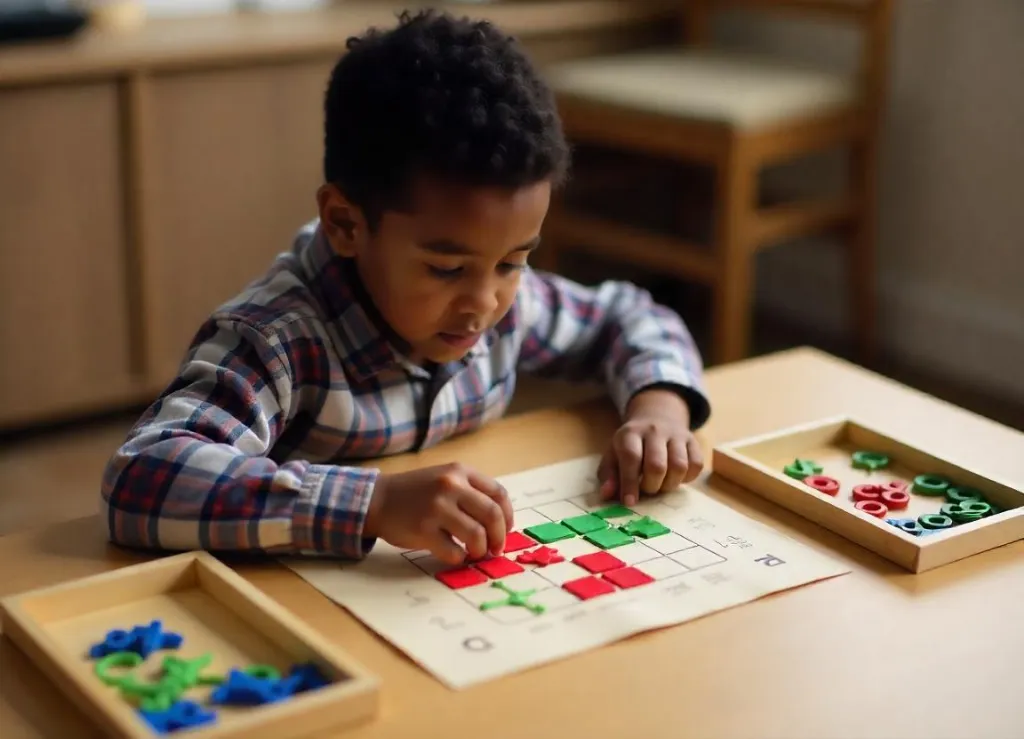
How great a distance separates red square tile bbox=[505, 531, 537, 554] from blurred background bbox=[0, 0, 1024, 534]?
1318mm

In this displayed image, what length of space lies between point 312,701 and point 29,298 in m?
1.71

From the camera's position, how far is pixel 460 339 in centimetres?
115

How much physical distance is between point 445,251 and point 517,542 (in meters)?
0.23

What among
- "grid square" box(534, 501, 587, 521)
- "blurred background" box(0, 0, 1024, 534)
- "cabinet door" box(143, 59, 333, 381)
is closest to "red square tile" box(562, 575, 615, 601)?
"grid square" box(534, 501, 587, 521)

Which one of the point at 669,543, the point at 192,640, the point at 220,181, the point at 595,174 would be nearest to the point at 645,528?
the point at 669,543

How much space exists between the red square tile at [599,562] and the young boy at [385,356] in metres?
0.06

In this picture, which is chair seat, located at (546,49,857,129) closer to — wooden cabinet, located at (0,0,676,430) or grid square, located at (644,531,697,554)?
wooden cabinet, located at (0,0,676,430)

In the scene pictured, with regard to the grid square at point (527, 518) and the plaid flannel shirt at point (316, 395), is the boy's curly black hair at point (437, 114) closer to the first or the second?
the plaid flannel shirt at point (316, 395)

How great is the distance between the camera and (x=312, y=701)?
0.75 m

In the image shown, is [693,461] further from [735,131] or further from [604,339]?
[735,131]

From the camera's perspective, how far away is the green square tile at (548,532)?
1022 millimetres

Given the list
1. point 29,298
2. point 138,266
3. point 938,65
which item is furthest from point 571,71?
point 29,298

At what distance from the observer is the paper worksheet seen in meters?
0.87

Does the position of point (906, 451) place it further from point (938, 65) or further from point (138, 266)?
point (938, 65)
